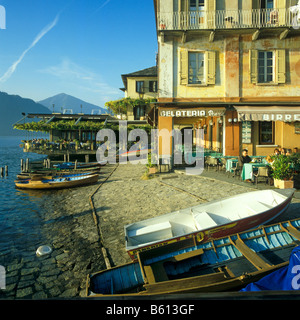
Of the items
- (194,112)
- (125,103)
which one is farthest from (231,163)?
(125,103)

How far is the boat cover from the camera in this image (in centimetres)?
320

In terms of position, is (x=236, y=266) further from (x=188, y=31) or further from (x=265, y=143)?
(x=188, y=31)

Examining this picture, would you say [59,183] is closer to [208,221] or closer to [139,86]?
[208,221]


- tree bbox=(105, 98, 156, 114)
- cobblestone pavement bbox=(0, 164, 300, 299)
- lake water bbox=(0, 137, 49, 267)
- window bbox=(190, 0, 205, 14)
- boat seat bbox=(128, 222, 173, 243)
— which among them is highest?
window bbox=(190, 0, 205, 14)

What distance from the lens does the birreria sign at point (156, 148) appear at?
16.0 meters

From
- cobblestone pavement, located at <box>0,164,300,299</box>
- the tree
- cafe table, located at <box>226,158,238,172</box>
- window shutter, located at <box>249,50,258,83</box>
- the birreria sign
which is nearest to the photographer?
cobblestone pavement, located at <box>0,164,300,299</box>

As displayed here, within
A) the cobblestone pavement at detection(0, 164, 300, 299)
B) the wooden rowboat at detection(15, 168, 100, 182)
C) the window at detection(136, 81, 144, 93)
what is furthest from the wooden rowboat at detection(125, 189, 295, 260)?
the window at detection(136, 81, 144, 93)

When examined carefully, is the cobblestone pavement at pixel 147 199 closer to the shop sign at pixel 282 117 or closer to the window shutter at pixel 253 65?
the shop sign at pixel 282 117

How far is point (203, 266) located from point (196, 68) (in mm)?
14209

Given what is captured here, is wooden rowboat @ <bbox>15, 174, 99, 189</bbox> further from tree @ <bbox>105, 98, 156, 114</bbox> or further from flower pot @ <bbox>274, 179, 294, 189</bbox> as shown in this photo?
tree @ <bbox>105, 98, 156, 114</bbox>

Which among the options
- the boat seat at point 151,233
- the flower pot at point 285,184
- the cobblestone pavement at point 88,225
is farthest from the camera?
the flower pot at point 285,184

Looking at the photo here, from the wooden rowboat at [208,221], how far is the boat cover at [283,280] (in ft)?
6.60

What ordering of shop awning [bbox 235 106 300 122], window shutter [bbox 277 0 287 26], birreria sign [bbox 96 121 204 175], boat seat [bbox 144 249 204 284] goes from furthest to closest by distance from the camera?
birreria sign [bbox 96 121 204 175] < window shutter [bbox 277 0 287 26] < shop awning [bbox 235 106 300 122] < boat seat [bbox 144 249 204 284]

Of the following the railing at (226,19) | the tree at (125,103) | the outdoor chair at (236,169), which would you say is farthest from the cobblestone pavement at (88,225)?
the tree at (125,103)
